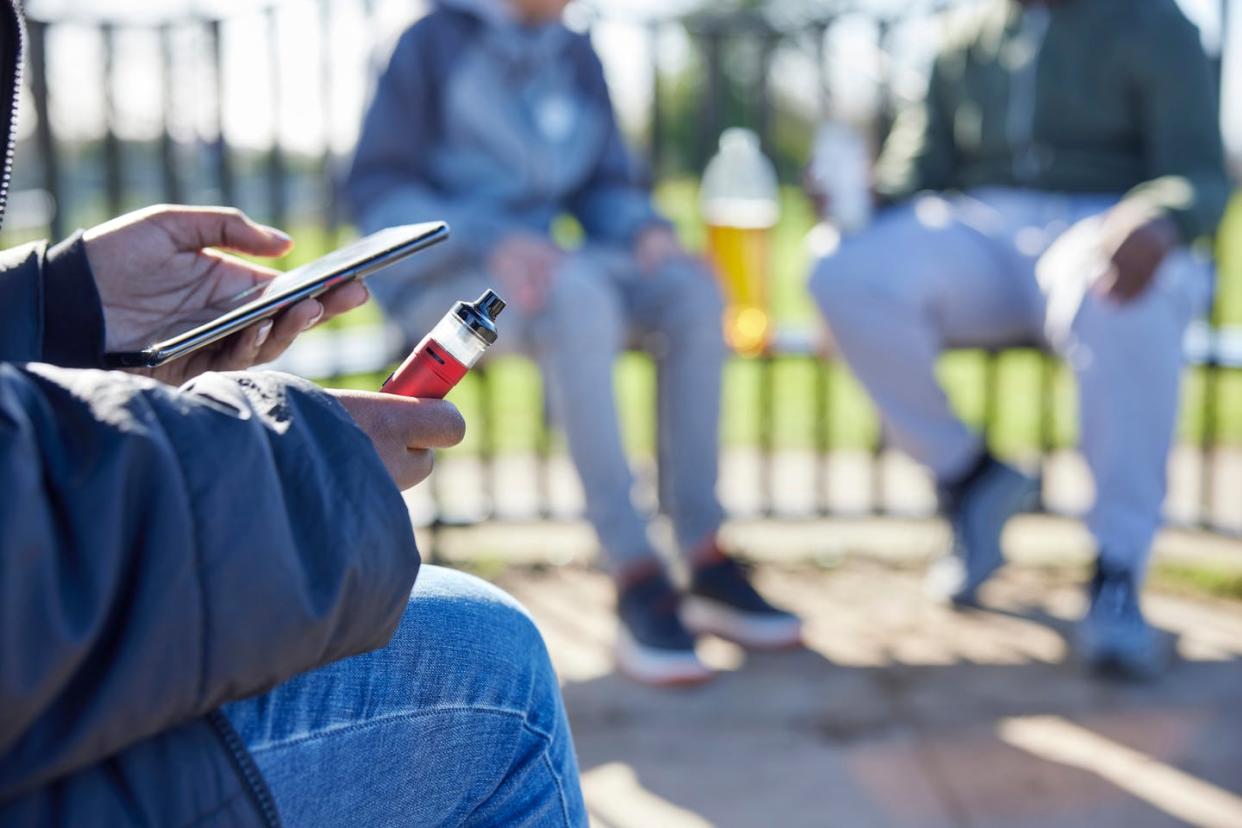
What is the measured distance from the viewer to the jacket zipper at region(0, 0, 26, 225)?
1230 mm

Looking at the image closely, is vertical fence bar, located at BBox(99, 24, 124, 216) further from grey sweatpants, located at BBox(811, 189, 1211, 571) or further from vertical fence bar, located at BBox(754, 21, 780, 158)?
grey sweatpants, located at BBox(811, 189, 1211, 571)

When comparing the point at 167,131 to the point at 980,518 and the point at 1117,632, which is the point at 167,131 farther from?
the point at 1117,632

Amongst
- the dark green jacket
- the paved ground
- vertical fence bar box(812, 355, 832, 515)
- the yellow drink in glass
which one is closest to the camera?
the paved ground

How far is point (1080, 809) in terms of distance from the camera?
7.89 ft

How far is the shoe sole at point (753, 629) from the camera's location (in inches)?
124

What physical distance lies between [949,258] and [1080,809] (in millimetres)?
1490

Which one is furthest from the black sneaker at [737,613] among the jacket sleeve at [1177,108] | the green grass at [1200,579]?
the jacket sleeve at [1177,108]

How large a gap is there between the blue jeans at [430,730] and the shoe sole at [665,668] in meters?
1.61

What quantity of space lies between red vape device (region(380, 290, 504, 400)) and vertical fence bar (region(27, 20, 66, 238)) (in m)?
2.83

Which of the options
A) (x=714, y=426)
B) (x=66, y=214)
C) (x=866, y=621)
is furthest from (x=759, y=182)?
(x=66, y=214)

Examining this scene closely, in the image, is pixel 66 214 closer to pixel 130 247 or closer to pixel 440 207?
pixel 440 207

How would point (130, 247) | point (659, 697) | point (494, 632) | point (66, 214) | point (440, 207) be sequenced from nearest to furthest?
A: point (494, 632) < point (130, 247) < point (659, 697) < point (440, 207) < point (66, 214)

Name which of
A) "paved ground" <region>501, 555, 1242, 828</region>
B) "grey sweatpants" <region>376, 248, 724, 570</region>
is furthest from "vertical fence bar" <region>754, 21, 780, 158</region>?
"paved ground" <region>501, 555, 1242, 828</region>

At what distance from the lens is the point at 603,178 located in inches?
143
